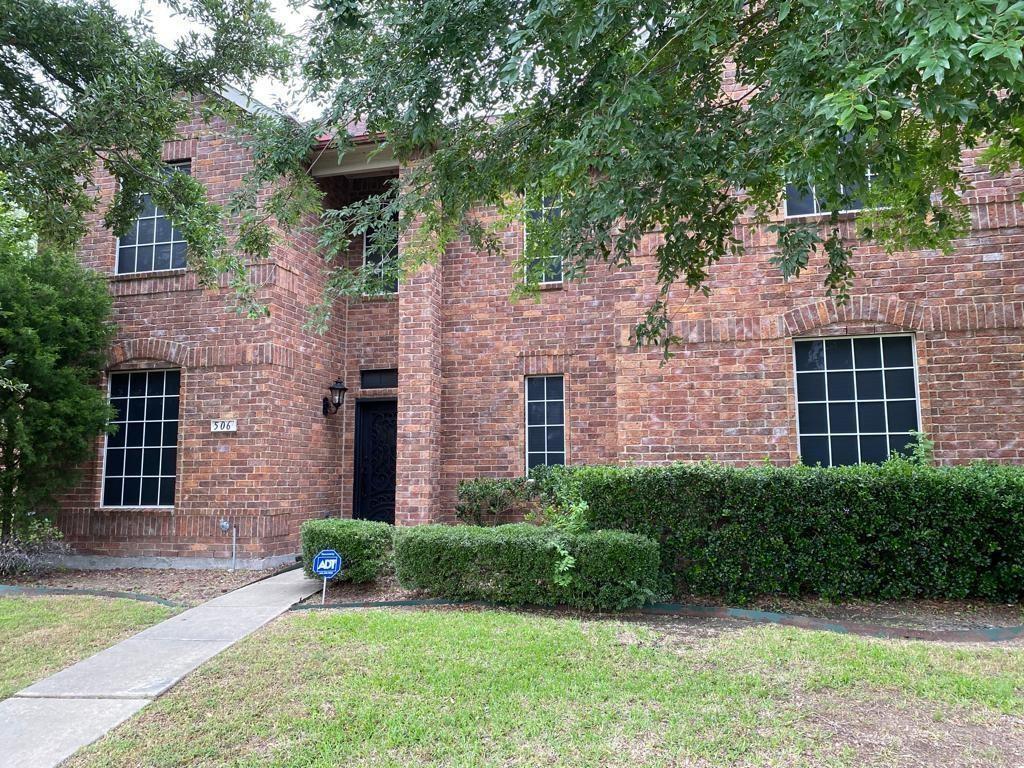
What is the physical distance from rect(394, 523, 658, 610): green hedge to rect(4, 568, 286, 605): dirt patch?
2.57 m

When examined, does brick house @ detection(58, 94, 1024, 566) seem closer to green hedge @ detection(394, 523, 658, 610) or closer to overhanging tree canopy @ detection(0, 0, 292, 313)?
overhanging tree canopy @ detection(0, 0, 292, 313)

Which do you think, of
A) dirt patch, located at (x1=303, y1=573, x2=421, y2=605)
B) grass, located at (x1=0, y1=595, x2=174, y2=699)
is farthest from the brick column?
grass, located at (x1=0, y1=595, x2=174, y2=699)

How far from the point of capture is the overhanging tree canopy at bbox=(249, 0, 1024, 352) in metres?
3.08

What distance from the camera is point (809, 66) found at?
361 cm

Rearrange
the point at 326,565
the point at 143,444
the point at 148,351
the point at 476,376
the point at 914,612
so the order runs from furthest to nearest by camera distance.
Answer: the point at 476,376, the point at 143,444, the point at 148,351, the point at 326,565, the point at 914,612

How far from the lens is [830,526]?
6379 millimetres

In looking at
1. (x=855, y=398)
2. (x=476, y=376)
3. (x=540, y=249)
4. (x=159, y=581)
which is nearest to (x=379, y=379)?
(x=476, y=376)

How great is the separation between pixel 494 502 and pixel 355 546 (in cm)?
256

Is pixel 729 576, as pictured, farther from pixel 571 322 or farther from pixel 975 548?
pixel 571 322

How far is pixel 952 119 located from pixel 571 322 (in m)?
6.48

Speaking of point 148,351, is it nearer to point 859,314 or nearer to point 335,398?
point 335,398

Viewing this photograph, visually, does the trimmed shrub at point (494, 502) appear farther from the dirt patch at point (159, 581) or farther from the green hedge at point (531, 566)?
the dirt patch at point (159, 581)

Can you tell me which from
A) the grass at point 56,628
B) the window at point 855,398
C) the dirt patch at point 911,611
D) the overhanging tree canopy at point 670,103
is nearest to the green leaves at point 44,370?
the grass at point 56,628

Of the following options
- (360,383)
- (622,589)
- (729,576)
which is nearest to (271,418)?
(360,383)
